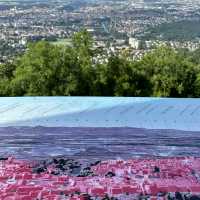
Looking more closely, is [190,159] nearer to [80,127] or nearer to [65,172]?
[65,172]

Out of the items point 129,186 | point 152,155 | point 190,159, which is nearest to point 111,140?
point 152,155

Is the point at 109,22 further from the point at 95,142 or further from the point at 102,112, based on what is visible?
the point at 95,142

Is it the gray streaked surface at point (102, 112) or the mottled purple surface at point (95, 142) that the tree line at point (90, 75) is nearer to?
the gray streaked surface at point (102, 112)

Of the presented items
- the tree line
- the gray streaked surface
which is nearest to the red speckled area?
the gray streaked surface

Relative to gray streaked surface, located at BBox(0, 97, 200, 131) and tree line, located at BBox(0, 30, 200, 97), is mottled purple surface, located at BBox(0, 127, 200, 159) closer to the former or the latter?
gray streaked surface, located at BBox(0, 97, 200, 131)

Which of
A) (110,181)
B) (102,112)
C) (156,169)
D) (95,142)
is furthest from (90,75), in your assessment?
(110,181)
